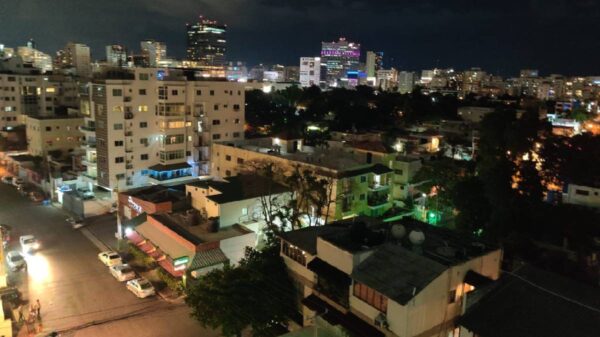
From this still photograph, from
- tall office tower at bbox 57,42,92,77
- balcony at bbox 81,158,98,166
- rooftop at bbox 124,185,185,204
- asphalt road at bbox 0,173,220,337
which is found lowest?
asphalt road at bbox 0,173,220,337

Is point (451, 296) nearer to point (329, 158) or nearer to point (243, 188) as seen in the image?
point (243, 188)

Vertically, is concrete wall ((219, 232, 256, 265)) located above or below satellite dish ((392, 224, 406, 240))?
below

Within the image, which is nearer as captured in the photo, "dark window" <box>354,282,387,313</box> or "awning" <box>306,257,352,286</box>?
"dark window" <box>354,282,387,313</box>

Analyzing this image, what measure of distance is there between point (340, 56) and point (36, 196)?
131 m

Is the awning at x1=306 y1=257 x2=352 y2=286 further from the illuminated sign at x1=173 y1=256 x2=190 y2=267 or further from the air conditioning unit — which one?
the illuminated sign at x1=173 y1=256 x2=190 y2=267

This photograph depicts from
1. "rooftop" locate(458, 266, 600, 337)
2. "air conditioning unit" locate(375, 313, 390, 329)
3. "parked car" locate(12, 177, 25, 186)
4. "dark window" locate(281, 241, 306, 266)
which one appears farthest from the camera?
"parked car" locate(12, 177, 25, 186)

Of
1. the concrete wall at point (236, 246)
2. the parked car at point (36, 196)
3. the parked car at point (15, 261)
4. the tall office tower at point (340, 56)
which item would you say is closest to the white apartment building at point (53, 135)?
the parked car at point (36, 196)

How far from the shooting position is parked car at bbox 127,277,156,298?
16.0 meters

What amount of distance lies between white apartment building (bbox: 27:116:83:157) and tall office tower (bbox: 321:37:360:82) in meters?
117

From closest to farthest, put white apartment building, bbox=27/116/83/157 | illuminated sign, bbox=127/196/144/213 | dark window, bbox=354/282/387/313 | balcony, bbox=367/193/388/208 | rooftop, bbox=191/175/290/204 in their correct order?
→ dark window, bbox=354/282/387/313, rooftop, bbox=191/175/290/204, illuminated sign, bbox=127/196/144/213, balcony, bbox=367/193/388/208, white apartment building, bbox=27/116/83/157

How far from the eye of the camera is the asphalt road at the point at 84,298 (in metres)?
14.1

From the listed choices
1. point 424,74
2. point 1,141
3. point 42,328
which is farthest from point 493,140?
point 424,74

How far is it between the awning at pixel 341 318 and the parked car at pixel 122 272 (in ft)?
29.1

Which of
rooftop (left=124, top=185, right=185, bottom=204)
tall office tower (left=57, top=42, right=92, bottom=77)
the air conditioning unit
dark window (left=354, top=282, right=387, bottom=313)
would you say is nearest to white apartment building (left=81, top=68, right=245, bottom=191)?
rooftop (left=124, top=185, right=185, bottom=204)
